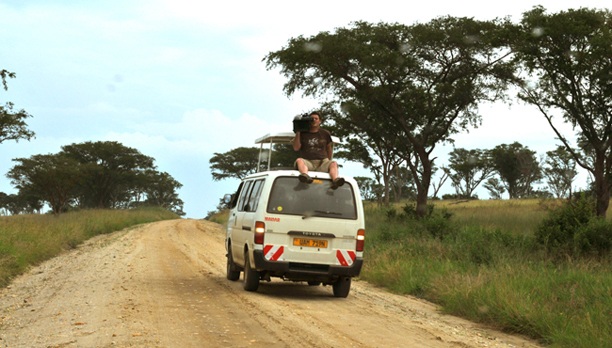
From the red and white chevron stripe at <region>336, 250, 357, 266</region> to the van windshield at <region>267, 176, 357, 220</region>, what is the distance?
1.84 ft

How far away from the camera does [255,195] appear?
9.75 metres

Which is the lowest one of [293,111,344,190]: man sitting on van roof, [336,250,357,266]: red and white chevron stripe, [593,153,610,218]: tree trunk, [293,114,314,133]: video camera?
[336,250,357,266]: red and white chevron stripe

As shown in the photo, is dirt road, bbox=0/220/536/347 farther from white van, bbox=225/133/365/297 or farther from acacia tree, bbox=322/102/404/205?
acacia tree, bbox=322/102/404/205

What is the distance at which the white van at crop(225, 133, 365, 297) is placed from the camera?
8.82 m

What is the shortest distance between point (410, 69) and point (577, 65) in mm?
7100

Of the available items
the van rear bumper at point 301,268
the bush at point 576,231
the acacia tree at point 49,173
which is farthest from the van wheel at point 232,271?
the acacia tree at point 49,173

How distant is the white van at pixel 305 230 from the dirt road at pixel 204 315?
1.70ft

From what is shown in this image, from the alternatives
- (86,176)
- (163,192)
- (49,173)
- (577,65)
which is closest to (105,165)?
(86,176)

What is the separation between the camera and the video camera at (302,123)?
393 inches

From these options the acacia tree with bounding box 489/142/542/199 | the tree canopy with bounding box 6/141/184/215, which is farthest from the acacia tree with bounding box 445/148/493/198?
the tree canopy with bounding box 6/141/184/215

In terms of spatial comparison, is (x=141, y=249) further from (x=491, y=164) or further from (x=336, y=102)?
(x=491, y=164)

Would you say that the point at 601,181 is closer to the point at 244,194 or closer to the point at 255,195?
the point at 244,194

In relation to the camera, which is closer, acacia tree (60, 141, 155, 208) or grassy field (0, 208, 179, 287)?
grassy field (0, 208, 179, 287)

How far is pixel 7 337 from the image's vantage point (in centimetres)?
592
